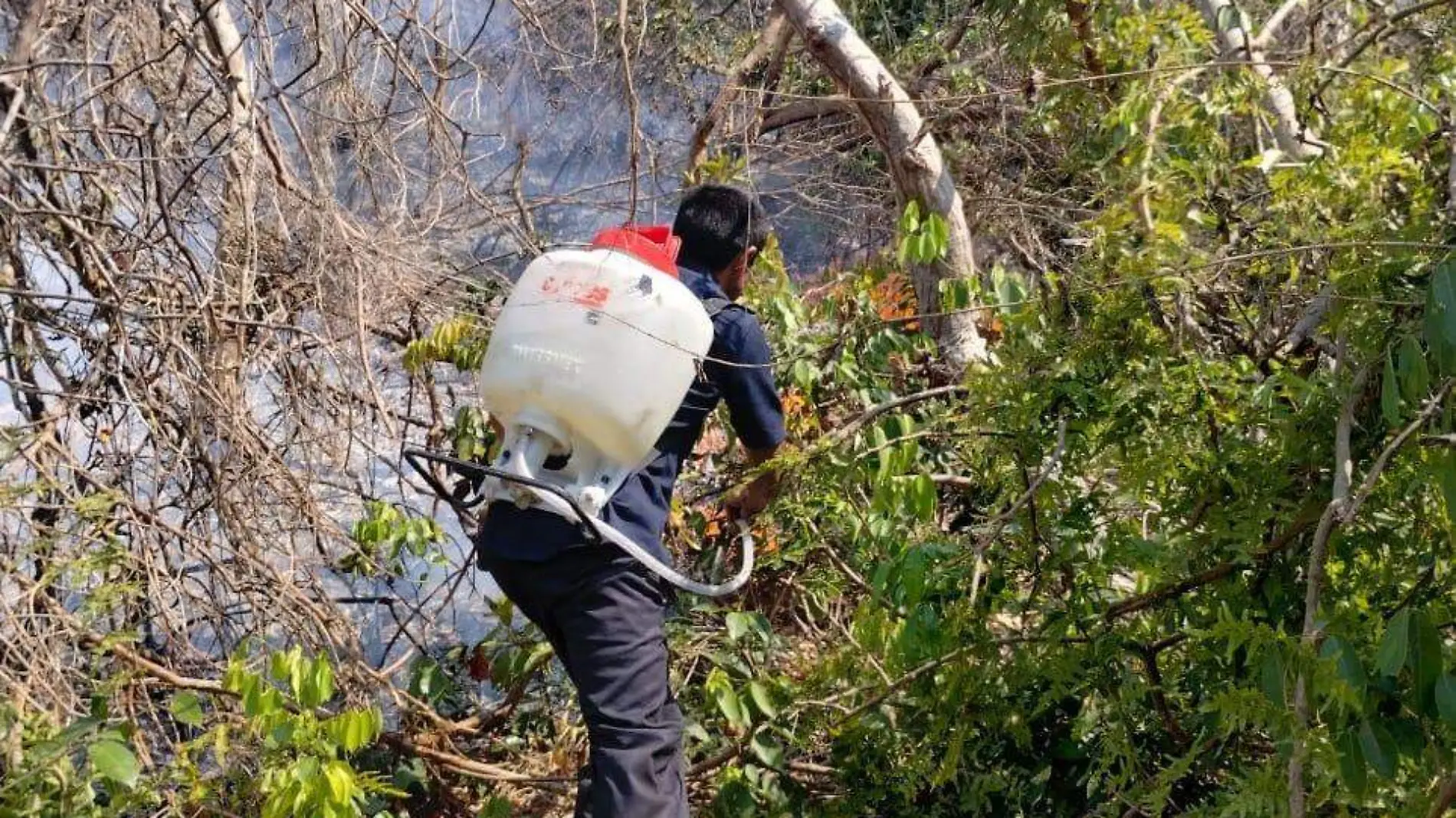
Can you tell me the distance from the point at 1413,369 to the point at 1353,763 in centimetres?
49

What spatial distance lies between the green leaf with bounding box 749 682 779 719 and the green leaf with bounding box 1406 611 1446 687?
5.39 ft

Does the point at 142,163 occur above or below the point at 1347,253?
above

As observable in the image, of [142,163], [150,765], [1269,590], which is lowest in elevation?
[150,765]

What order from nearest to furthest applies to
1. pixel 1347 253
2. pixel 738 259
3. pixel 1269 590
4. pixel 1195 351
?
pixel 1347 253 → pixel 1269 590 → pixel 1195 351 → pixel 738 259

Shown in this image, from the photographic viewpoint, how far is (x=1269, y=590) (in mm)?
2287

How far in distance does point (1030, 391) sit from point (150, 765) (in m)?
1.96

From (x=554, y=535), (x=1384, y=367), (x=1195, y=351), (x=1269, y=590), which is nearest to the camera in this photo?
(x=1384, y=367)

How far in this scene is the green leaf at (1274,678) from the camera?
1880 mm

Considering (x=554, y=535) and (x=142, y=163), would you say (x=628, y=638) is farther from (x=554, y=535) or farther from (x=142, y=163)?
(x=142, y=163)

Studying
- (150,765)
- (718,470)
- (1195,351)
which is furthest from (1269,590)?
(150,765)

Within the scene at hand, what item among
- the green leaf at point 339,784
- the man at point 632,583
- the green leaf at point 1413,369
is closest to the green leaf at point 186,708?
the green leaf at point 339,784

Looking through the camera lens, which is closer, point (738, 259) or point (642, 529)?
point (642, 529)

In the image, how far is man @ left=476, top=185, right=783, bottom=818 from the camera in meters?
2.67

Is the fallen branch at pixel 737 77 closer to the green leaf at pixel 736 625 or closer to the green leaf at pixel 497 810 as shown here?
the green leaf at pixel 736 625
